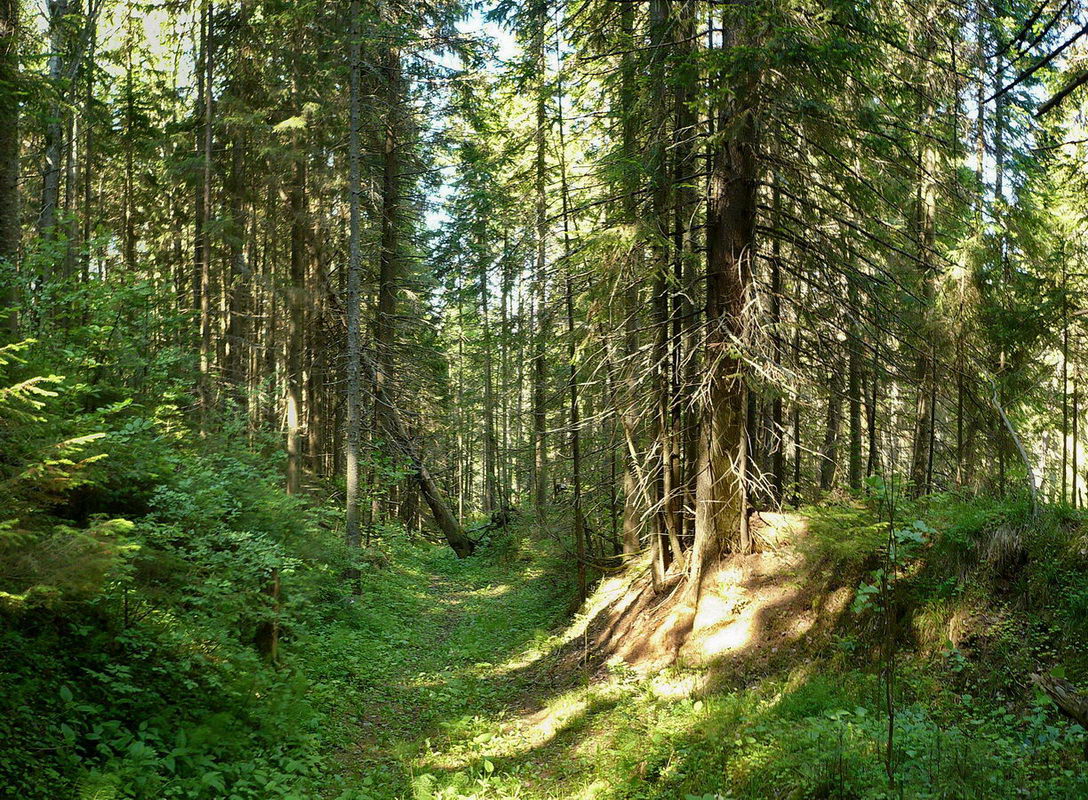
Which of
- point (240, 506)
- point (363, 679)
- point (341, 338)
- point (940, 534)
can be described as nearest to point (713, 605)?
point (940, 534)

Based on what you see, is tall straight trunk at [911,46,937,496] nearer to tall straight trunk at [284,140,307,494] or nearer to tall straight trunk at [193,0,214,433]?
tall straight trunk at [284,140,307,494]

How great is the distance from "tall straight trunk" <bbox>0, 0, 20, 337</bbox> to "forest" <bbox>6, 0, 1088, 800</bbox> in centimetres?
5

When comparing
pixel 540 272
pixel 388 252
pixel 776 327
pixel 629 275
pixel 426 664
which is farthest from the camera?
pixel 388 252

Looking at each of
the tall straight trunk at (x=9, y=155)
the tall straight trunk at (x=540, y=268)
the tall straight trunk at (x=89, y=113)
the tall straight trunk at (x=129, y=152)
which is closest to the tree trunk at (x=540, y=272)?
the tall straight trunk at (x=540, y=268)

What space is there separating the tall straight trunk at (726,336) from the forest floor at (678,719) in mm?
627

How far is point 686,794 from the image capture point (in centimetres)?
517

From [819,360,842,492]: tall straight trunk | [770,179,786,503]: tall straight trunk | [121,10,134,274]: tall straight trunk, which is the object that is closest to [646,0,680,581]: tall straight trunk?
[770,179,786,503]: tall straight trunk

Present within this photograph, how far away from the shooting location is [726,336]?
7.77 m

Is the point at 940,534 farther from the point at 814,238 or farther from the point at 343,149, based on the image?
the point at 343,149

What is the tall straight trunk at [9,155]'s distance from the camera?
691 centimetres

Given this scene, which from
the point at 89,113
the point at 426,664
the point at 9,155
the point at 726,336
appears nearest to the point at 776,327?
the point at 726,336

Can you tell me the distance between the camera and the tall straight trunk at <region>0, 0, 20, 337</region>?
691 centimetres

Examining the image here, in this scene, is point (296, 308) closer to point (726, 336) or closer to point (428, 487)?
point (428, 487)

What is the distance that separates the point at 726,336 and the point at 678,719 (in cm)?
436
